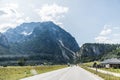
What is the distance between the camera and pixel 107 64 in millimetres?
154000

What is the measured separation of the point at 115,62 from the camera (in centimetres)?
14475

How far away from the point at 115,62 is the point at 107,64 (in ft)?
32.0

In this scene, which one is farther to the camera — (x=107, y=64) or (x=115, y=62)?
(x=107, y=64)
